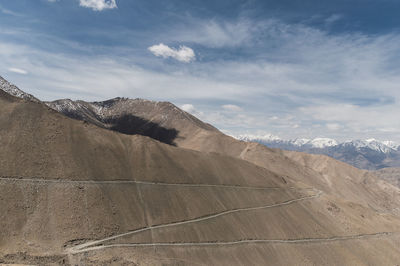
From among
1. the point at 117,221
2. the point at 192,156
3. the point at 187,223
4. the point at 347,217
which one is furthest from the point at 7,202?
the point at 347,217

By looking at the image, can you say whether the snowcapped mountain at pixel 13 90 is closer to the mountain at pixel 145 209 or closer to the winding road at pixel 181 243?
the mountain at pixel 145 209

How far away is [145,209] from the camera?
62.9m

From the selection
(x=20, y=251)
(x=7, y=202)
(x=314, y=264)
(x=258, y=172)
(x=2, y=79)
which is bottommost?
(x=314, y=264)

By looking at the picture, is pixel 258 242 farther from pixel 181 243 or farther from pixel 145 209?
pixel 145 209

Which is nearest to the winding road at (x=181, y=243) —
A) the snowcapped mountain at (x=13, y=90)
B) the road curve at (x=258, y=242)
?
the road curve at (x=258, y=242)

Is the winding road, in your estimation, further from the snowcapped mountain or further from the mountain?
the snowcapped mountain

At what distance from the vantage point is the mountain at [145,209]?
162 ft

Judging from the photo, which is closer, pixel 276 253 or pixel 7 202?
pixel 7 202

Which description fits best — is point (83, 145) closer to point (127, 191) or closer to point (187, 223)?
point (127, 191)

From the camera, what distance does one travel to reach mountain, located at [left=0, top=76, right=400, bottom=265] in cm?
4931

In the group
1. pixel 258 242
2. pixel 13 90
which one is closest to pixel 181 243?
pixel 258 242

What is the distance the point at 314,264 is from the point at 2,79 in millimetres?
167944

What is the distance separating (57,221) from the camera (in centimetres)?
5028

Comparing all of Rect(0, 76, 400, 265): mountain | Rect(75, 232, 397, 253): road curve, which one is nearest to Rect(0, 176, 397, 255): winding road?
Rect(75, 232, 397, 253): road curve
